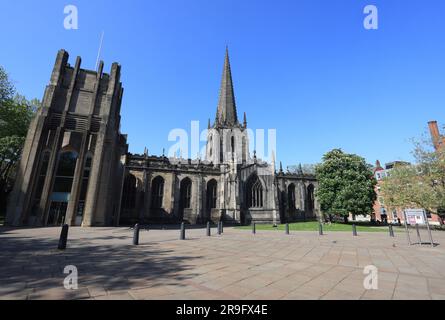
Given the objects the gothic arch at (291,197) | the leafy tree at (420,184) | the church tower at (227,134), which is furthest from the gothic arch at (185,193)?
the leafy tree at (420,184)

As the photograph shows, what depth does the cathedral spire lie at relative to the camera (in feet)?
Result: 165

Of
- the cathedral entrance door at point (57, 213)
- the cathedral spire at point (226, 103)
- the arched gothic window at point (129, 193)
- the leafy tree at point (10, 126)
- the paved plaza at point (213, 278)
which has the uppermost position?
the cathedral spire at point (226, 103)

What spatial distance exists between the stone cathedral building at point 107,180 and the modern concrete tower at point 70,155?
0.08 m

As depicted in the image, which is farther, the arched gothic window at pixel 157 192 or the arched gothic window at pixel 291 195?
the arched gothic window at pixel 291 195

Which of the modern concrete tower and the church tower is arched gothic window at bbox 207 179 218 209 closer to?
the church tower

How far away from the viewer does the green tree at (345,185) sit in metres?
30.7

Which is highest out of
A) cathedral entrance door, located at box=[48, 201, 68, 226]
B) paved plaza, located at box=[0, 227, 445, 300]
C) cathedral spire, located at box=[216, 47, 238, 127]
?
cathedral spire, located at box=[216, 47, 238, 127]

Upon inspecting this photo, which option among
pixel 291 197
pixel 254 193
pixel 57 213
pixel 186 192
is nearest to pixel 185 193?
pixel 186 192

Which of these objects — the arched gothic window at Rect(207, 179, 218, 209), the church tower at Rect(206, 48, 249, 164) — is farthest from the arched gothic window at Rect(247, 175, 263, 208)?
the church tower at Rect(206, 48, 249, 164)

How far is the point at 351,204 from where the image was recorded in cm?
3048

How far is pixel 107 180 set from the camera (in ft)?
74.0

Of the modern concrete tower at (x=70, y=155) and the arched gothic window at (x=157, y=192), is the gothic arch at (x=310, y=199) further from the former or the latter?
the modern concrete tower at (x=70, y=155)
